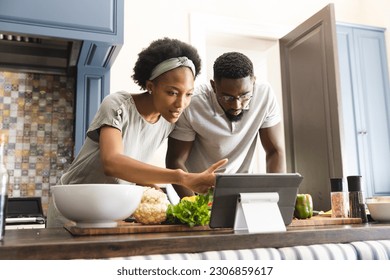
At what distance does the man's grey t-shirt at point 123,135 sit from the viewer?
1.37 m

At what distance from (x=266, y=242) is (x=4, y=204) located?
1.80 feet

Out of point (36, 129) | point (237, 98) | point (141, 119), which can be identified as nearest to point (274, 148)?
point (237, 98)

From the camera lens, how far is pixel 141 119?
148cm

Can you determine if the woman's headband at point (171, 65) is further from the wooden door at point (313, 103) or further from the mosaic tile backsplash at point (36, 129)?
the wooden door at point (313, 103)

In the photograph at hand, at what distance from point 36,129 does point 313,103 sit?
1792 mm

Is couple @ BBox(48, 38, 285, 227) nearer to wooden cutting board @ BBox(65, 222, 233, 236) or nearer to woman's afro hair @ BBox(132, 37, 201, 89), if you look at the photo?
woman's afro hair @ BBox(132, 37, 201, 89)

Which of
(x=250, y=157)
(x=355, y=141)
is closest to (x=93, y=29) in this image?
(x=250, y=157)

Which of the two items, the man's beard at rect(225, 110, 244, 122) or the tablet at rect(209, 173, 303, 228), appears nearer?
the tablet at rect(209, 173, 303, 228)

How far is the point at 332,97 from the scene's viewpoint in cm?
258

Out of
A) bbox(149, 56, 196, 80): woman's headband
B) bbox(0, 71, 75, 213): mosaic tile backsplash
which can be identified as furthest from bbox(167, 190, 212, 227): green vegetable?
bbox(0, 71, 75, 213): mosaic tile backsplash

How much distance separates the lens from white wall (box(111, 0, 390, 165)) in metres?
2.85

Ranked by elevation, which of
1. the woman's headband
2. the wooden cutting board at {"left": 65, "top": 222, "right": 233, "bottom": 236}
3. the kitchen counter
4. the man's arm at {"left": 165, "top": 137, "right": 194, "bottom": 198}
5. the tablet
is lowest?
the kitchen counter

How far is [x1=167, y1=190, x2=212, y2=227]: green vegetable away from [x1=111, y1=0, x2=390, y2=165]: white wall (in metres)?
1.80

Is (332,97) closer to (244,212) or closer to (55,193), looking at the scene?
(244,212)
